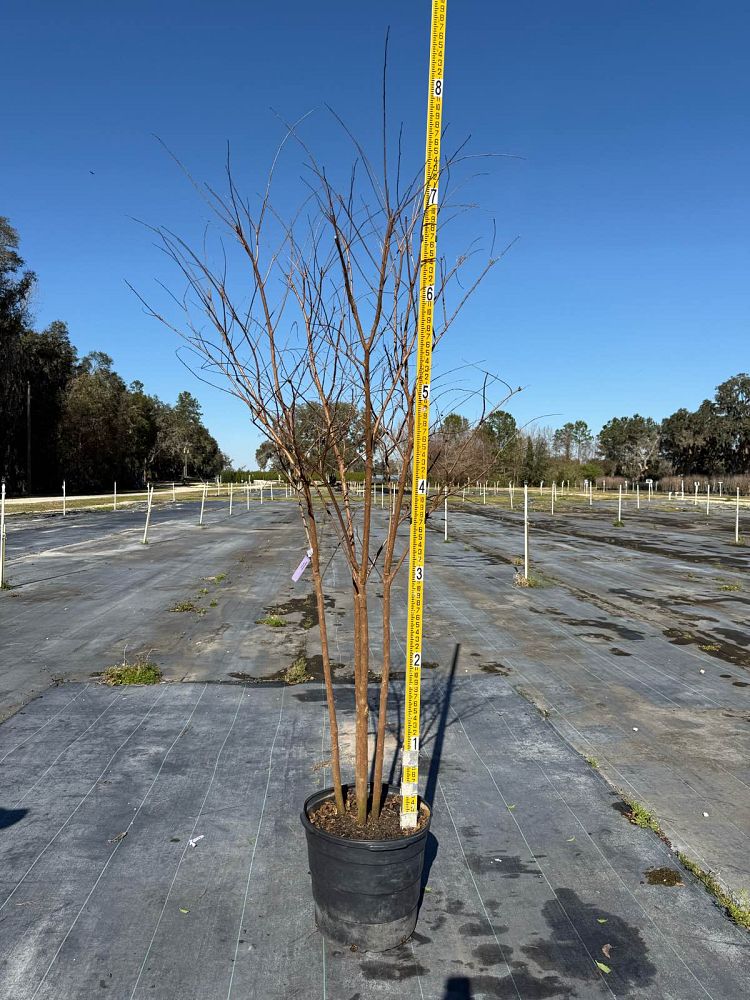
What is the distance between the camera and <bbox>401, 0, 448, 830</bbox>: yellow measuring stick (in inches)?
128

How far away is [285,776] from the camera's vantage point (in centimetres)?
538

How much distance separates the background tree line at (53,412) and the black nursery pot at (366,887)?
2176 inches

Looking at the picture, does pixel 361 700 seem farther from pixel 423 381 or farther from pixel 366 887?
pixel 423 381

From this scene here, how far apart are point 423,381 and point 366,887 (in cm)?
230

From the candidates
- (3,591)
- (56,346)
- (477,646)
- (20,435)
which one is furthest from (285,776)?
(56,346)

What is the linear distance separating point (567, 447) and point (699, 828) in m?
121

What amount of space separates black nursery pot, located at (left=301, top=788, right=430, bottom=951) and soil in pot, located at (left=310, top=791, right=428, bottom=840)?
106 mm

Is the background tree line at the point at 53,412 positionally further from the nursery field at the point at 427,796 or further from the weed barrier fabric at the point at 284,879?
the weed barrier fabric at the point at 284,879

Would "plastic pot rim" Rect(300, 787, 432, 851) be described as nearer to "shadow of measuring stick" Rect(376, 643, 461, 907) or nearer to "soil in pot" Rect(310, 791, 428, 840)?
"soil in pot" Rect(310, 791, 428, 840)

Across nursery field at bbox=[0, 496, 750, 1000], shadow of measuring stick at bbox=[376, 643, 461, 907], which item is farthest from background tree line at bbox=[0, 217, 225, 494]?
shadow of measuring stick at bbox=[376, 643, 461, 907]

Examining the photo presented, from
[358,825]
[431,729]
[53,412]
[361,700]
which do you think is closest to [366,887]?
[358,825]

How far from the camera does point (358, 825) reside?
367 cm

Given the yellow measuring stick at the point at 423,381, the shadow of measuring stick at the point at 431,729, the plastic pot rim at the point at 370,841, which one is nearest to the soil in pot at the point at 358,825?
the plastic pot rim at the point at 370,841

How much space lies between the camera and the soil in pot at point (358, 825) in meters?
3.56
